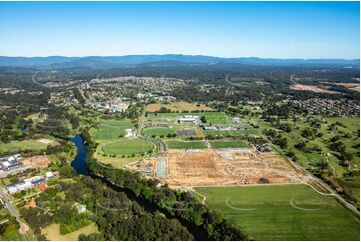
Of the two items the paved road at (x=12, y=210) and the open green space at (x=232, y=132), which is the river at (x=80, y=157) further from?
the open green space at (x=232, y=132)

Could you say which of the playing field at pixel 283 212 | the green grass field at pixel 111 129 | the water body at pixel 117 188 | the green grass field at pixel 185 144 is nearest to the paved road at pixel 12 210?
the water body at pixel 117 188

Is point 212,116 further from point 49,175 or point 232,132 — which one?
point 49,175

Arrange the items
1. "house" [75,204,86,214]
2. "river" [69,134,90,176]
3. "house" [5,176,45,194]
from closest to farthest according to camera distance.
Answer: "house" [75,204,86,214] < "house" [5,176,45,194] < "river" [69,134,90,176]

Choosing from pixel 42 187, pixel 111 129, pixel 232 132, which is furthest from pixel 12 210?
pixel 232 132

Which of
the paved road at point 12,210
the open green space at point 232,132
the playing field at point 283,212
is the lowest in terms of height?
the playing field at point 283,212

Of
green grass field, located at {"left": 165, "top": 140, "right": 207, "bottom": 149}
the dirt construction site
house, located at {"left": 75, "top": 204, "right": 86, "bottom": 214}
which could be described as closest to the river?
the dirt construction site

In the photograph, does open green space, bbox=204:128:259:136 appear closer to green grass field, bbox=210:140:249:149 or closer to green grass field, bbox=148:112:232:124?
green grass field, bbox=210:140:249:149
